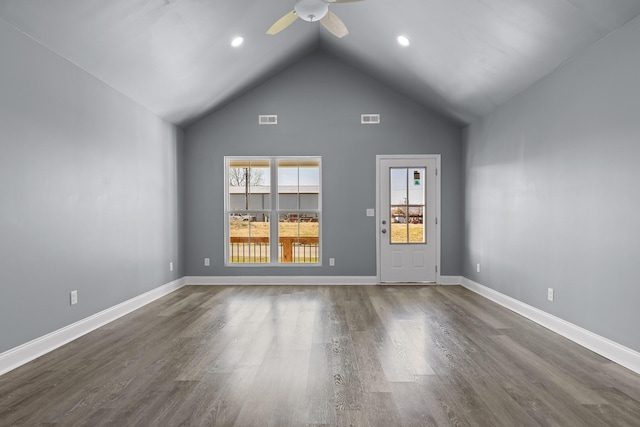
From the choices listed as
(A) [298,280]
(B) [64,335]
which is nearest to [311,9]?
(B) [64,335]

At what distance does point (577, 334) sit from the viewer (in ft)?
12.5

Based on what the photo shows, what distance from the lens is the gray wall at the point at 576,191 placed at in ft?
10.7

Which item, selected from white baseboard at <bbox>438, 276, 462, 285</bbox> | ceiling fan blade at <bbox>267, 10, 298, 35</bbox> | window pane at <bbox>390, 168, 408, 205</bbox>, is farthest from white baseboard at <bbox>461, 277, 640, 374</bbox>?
ceiling fan blade at <bbox>267, 10, 298, 35</bbox>

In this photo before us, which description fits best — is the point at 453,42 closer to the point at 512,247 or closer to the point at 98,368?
the point at 512,247

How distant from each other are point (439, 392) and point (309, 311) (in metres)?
2.49

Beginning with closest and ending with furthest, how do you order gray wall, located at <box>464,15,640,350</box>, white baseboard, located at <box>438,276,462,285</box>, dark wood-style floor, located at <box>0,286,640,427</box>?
dark wood-style floor, located at <box>0,286,640,427</box> < gray wall, located at <box>464,15,640,350</box> < white baseboard, located at <box>438,276,462,285</box>

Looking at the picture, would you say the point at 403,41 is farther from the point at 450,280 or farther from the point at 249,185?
the point at 450,280

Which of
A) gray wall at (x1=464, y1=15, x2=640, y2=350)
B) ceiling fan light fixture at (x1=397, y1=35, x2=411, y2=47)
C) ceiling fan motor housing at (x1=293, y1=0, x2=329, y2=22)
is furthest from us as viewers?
ceiling fan light fixture at (x1=397, y1=35, x2=411, y2=47)

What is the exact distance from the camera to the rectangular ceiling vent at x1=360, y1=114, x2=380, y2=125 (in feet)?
23.2

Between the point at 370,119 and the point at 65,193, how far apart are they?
4.73 metres

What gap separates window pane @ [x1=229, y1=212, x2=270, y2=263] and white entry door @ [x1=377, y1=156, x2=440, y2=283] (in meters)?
1.94

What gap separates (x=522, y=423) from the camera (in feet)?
7.47

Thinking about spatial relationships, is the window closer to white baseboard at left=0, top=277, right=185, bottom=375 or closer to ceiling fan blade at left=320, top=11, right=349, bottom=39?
white baseboard at left=0, top=277, right=185, bottom=375

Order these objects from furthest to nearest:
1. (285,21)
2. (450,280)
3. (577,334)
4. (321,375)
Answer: (450,280), (285,21), (577,334), (321,375)
